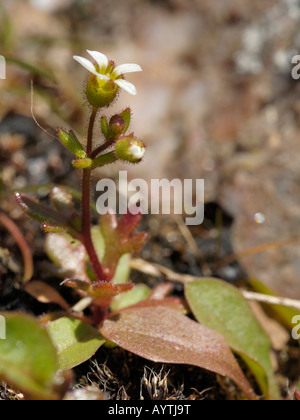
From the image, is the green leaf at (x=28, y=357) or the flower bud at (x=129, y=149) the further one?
the flower bud at (x=129, y=149)

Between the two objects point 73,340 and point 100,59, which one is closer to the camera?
point 100,59

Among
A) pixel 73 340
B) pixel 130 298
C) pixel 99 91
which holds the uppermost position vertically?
pixel 99 91

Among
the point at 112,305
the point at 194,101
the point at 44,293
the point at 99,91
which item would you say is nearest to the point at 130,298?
the point at 112,305

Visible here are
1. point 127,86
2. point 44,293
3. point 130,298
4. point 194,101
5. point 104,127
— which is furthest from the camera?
point 194,101

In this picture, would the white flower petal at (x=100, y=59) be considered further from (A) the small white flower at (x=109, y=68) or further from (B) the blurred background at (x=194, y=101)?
(B) the blurred background at (x=194, y=101)

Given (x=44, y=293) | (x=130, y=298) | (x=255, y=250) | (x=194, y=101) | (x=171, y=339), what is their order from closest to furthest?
(x=171, y=339)
(x=44, y=293)
(x=130, y=298)
(x=255, y=250)
(x=194, y=101)

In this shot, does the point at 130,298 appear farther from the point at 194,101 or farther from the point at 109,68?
the point at 194,101

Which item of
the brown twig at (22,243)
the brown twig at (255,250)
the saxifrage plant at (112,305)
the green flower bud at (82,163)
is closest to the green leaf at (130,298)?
the saxifrage plant at (112,305)

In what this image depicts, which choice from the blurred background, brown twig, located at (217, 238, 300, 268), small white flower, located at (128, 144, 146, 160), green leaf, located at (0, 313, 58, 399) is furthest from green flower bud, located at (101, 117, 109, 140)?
brown twig, located at (217, 238, 300, 268)
